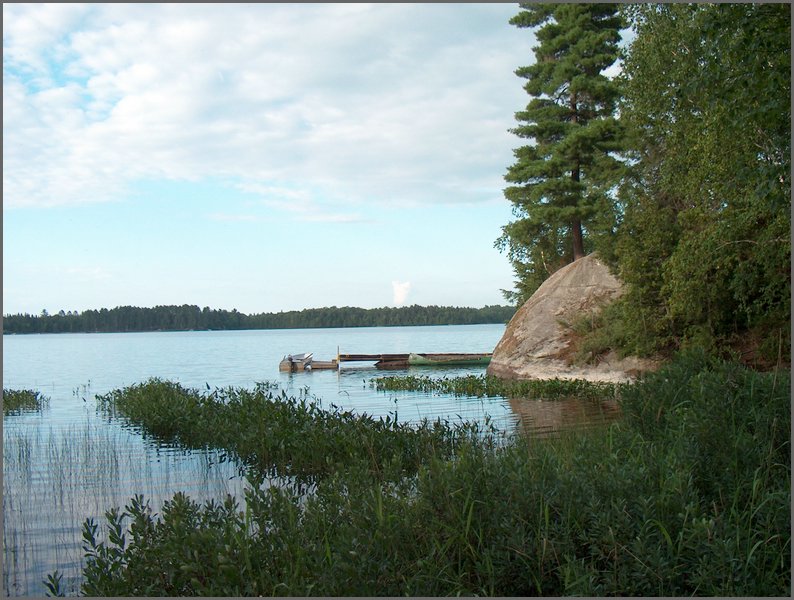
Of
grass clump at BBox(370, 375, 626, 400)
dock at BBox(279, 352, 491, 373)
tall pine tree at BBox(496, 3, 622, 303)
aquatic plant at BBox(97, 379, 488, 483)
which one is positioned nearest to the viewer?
aquatic plant at BBox(97, 379, 488, 483)

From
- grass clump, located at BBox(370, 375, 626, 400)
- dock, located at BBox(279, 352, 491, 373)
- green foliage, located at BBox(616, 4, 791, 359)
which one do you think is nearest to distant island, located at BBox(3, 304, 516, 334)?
dock, located at BBox(279, 352, 491, 373)

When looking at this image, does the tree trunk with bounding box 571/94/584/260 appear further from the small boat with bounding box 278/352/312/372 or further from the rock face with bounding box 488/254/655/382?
the small boat with bounding box 278/352/312/372

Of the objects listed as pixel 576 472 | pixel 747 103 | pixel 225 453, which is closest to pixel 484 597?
pixel 576 472

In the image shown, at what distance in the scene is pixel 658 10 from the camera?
1756cm

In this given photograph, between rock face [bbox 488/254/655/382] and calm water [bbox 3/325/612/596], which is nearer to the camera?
calm water [bbox 3/325/612/596]

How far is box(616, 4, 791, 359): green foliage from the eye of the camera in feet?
29.9

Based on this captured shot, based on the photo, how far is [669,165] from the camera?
59.8 feet

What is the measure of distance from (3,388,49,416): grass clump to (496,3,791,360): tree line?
62.2 ft

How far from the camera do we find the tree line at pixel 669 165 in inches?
372

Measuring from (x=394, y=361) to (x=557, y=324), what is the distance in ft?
60.6

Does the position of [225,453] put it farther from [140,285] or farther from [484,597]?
[140,285]

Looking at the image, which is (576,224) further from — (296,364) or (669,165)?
(296,364)

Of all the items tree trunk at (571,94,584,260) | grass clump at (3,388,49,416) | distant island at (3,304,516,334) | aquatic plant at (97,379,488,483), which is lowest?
grass clump at (3,388,49,416)

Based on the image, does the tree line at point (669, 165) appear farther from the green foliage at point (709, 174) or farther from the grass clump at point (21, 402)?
the grass clump at point (21, 402)
